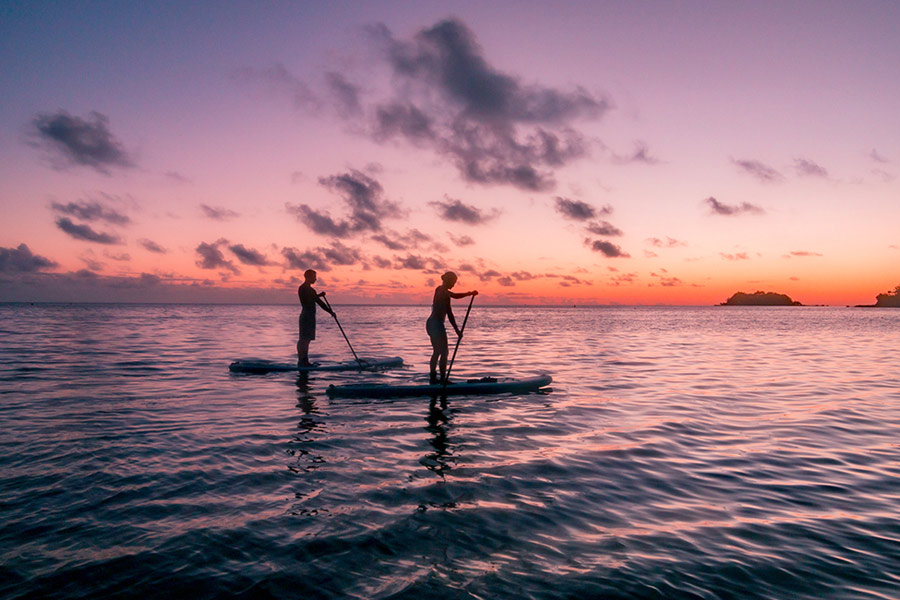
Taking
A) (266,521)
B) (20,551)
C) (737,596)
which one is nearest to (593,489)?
(737,596)

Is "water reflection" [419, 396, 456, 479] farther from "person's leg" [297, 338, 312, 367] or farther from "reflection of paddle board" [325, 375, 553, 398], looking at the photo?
"person's leg" [297, 338, 312, 367]

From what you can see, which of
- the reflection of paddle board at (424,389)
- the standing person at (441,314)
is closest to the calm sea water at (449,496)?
the reflection of paddle board at (424,389)

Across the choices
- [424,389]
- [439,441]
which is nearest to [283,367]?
[424,389]

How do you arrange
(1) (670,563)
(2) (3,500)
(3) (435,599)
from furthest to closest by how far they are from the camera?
(2) (3,500) < (1) (670,563) < (3) (435,599)

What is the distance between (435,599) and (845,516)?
17.7ft

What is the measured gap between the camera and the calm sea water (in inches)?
Result: 186

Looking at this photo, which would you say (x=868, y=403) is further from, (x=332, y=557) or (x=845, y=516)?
(x=332, y=557)

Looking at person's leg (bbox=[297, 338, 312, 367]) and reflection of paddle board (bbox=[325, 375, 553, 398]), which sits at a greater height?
person's leg (bbox=[297, 338, 312, 367])

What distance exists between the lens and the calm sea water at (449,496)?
4.73m

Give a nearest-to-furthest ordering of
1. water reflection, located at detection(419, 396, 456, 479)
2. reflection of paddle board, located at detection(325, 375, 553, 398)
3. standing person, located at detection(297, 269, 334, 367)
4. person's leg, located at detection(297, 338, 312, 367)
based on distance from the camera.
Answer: water reflection, located at detection(419, 396, 456, 479), reflection of paddle board, located at detection(325, 375, 553, 398), standing person, located at detection(297, 269, 334, 367), person's leg, located at detection(297, 338, 312, 367)

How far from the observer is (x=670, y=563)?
502 centimetres

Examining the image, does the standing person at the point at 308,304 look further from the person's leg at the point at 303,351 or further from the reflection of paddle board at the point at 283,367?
the reflection of paddle board at the point at 283,367

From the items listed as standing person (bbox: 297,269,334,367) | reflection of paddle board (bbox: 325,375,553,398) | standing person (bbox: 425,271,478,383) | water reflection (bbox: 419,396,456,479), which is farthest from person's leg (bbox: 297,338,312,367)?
water reflection (bbox: 419,396,456,479)

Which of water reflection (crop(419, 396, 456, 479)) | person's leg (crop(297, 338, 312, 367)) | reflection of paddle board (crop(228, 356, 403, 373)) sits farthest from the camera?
reflection of paddle board (crop(228, 356, 403, 373))
